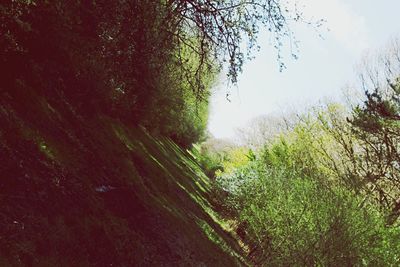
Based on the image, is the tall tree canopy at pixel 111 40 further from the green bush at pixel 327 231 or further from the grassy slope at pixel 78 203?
the green bush at pixel 327 231

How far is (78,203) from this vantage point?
6.79 meters

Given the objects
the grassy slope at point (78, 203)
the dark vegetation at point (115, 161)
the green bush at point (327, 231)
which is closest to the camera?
the grassy slope at point (78, 203)

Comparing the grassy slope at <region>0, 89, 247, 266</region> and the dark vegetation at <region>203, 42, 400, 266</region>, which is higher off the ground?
the dark vegetation at <region>203, 42, 400, 266</region>

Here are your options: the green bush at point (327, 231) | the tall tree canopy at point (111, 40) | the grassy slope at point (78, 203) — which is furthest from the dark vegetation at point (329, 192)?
the tall tree canopy at point (111, 40)

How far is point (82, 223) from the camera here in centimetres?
638

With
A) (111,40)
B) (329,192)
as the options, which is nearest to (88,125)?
(111,40)

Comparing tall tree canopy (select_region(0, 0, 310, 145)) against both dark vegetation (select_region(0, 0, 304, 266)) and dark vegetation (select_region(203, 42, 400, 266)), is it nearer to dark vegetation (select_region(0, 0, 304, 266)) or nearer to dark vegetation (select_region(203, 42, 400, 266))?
dark vegetation (select_region(0, 0, 304, 266))

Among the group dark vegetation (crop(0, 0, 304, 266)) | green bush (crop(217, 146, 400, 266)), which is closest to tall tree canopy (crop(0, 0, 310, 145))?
dark vegetation (crop(0, 0, 304, 266))

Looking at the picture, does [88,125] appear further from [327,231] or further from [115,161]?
[327,231]

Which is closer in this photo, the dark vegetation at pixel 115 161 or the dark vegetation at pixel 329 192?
the dark vegetation at pixel 115 161

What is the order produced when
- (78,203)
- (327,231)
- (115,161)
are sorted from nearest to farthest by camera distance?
1. (78,203)
2. (327,231)
3. (115,161)

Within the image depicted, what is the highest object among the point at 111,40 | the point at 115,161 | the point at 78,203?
the point at 111,40

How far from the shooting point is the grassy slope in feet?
17.3

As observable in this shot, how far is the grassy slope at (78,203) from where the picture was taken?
17.3 feet
